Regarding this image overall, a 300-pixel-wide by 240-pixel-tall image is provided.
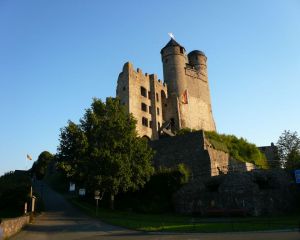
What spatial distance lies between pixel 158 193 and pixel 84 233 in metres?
14.4

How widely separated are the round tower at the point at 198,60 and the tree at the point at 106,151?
38.3m

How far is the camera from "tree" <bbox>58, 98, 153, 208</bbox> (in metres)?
30.6

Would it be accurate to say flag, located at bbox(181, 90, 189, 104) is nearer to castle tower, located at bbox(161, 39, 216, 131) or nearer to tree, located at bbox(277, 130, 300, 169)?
castle tower, located at bbox(161, 39, 216, 131)

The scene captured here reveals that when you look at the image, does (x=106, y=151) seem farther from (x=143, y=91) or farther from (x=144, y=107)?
(x=143, y=91)

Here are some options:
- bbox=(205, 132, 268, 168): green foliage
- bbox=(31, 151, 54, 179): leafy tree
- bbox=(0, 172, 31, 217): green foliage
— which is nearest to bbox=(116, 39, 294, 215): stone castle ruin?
bbox=(205, 132, 268, 168): green foliage

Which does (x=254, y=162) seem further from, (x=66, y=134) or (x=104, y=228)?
(x=104, y=228)

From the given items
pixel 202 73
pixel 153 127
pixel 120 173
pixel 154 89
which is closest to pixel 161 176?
pixel 120 173

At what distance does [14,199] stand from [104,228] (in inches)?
601

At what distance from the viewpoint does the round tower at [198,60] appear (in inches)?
2768

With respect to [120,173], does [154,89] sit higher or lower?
higher

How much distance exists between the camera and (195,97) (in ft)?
216

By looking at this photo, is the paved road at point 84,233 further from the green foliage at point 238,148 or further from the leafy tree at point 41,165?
the leafy tree at point 41,165

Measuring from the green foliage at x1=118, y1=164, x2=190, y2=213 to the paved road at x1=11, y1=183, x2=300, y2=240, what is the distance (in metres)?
5.75

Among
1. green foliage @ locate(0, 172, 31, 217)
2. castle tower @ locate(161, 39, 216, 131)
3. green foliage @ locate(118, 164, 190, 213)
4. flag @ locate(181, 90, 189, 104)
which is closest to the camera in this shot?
green foliage @ locate(0, 172, 31, 217)
